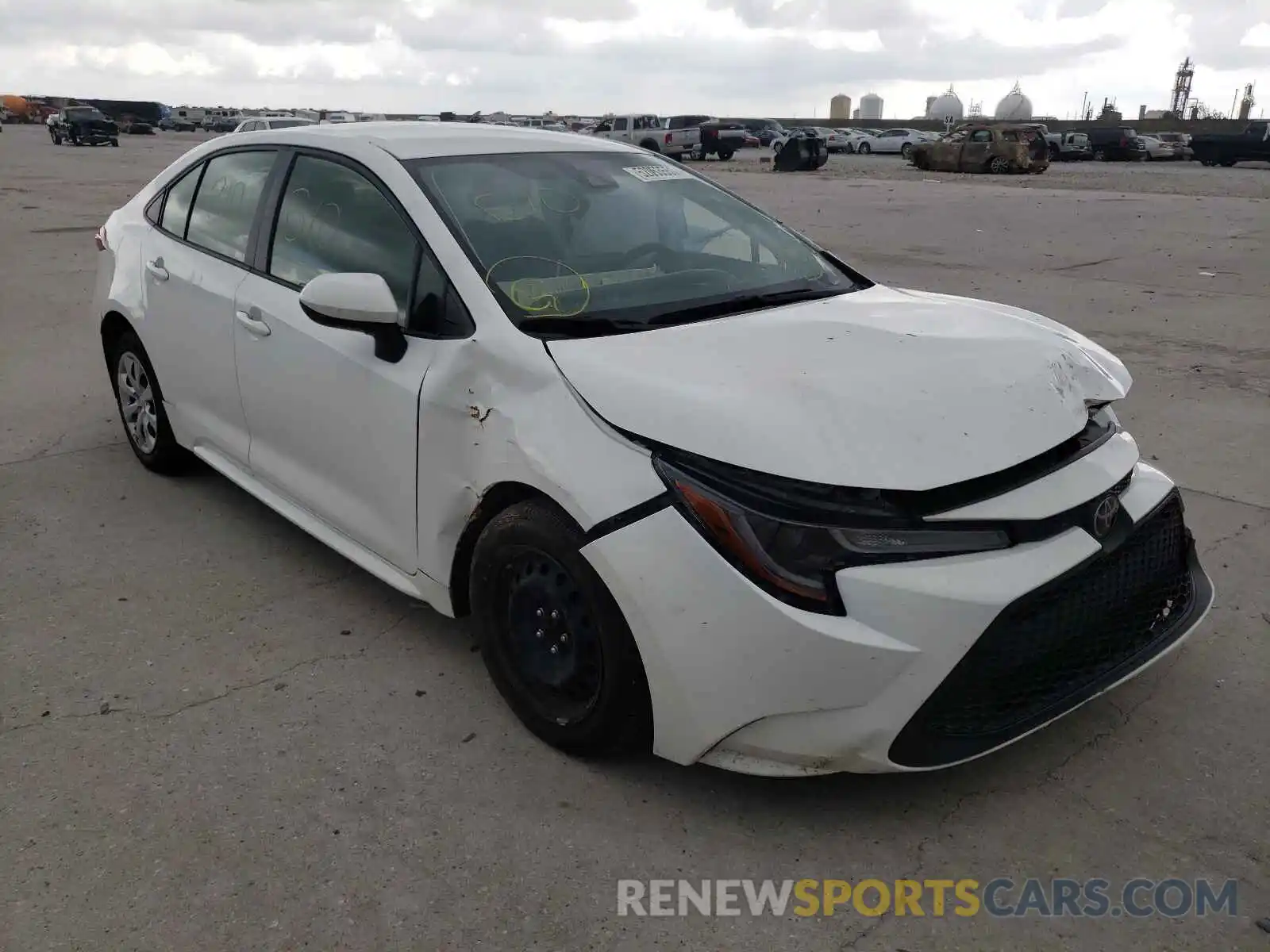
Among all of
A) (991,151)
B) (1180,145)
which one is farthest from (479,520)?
(1180,145)

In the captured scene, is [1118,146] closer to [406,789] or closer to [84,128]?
[84,128]

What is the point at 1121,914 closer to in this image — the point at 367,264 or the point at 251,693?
the point at 251,693

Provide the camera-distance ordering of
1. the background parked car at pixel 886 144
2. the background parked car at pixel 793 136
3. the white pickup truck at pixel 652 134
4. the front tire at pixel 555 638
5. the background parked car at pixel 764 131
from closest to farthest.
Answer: the front tire at pixel 555 638 < the background parked car at pixel 793 136 < the white pickup truck at pixel 652 134 < the background parked car at pixel 886 144 < the background parked car at pixel 764 131

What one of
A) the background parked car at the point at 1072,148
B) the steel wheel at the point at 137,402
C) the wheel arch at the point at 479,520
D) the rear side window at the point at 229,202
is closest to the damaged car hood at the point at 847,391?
the wheel arch at the point at 479,520

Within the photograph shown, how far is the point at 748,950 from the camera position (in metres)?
2.17

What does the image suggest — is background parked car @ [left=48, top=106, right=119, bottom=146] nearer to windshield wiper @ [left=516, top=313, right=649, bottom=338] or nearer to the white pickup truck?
the white pickup truck

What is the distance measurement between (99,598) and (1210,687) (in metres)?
3.69

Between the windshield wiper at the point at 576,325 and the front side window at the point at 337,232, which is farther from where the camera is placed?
the front side window at the point at 337,232

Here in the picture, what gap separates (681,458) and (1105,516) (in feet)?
3.55

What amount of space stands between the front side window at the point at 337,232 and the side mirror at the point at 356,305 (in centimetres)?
12

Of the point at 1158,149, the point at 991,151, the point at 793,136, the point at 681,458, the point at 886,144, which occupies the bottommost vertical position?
the point at 681,458

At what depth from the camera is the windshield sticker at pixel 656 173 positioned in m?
3.72

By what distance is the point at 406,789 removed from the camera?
2.68m

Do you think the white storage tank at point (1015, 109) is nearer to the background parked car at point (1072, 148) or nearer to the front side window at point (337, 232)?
the background parked car at point (1072, 148)
